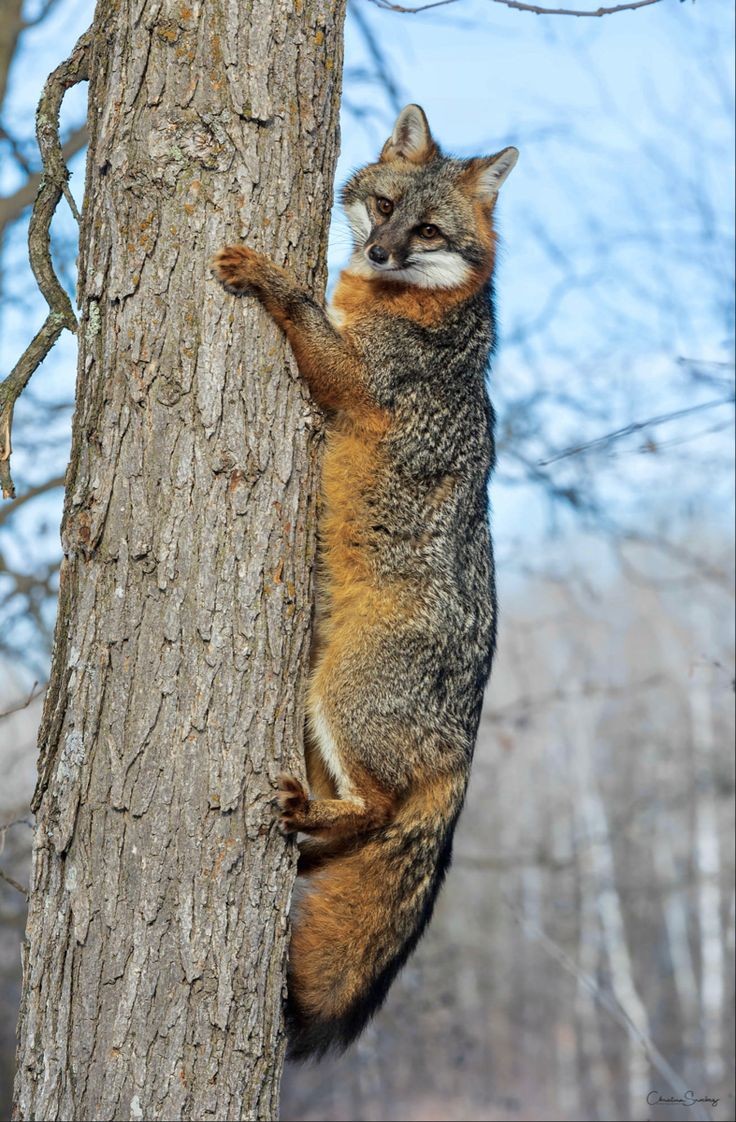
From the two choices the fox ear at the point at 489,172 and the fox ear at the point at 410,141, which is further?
the fox ear at the point at 410,141

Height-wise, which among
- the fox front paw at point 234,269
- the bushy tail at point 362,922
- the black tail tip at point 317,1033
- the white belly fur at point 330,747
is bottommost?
the black tail tip at point 317,1033

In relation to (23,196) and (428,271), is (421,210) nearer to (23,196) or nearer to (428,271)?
(428,271)

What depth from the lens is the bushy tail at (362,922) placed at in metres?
3.79

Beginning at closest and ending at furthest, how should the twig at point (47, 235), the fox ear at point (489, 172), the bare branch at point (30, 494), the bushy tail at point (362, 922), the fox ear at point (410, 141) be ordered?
the twig at point (47, 235), the bushy tail at point (362, 922), the fox ear at point (489, 172), the fox ear at point (410, 141), the bare branch at point (30, 494)

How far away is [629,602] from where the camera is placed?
A: 114 feet

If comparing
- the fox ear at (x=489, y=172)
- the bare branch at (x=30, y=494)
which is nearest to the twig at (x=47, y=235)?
the fox ear at (x=489, y=172)

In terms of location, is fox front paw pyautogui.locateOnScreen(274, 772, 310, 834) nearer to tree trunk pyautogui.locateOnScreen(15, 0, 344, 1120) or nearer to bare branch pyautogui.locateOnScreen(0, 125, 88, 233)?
tree trunk pyautogui.locateOnScreen(15, 0, 344, 1120)

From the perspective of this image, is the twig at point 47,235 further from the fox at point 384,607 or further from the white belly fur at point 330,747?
the white belly fur at point 330,747

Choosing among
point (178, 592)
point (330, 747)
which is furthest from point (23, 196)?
point (178, 592)

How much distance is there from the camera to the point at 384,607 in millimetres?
4215

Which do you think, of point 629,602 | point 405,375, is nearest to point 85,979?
point 405,375

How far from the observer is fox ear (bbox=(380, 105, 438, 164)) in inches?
212

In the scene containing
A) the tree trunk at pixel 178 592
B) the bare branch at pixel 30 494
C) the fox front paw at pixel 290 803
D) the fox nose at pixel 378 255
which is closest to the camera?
the tree trunk at pixel 178 592

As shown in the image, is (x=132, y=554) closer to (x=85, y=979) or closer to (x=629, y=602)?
(x=85, y=979)
